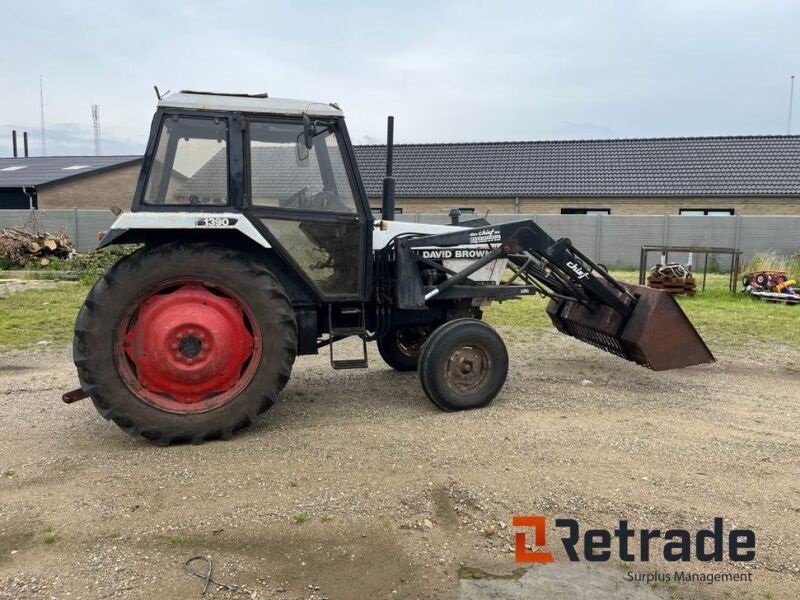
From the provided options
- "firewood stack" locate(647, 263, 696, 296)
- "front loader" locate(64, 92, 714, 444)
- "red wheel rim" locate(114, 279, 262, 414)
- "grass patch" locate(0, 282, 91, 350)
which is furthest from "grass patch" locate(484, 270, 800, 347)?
"grass patch" locate(0, 282, 91, 350)

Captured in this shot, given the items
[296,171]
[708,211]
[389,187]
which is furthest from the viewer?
[708,211]

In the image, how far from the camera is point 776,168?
74.4 feet

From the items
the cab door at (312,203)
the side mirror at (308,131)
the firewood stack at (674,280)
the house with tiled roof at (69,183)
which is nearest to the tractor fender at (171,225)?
the cab door at (312,203)

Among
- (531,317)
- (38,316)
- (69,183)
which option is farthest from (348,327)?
(69,183)

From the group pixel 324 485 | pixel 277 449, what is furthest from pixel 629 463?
pixel 277 449

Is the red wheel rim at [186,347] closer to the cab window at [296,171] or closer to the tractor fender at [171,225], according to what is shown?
the tractor fender at [171,225]

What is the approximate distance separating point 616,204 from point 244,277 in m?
21.1

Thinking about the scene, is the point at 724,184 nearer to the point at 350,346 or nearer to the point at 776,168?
the point at 776,168

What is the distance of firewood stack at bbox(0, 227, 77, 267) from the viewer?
17625 millimetres

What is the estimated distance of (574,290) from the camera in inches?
238

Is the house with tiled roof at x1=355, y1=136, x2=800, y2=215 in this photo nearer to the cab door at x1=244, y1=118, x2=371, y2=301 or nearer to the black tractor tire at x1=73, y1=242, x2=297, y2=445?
the cab door at x1=244, y1=118, x2=371, y2=301

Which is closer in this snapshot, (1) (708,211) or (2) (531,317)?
(2) (531,317)

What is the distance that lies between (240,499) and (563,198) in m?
21.8

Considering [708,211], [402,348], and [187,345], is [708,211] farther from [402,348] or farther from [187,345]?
[187,345]
